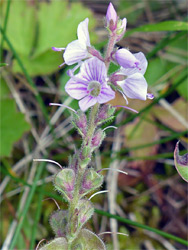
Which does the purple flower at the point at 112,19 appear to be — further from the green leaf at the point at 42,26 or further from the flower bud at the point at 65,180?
the green leaf at the point at 42,26

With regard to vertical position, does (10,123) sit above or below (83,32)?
below

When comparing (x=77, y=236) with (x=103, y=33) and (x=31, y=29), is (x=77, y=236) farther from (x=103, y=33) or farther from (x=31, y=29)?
(x=103, y=33)

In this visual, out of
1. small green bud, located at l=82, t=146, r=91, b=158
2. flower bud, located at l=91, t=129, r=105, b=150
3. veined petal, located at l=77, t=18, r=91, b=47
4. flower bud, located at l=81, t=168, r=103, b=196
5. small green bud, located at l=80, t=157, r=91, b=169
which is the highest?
veined petal, located at l=77, t=18, r=91, b=47

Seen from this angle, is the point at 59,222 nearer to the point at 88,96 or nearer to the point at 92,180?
the point at 92,180

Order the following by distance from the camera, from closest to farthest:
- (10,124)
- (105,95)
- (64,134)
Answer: (105,95) → (10,124) → (64,134)

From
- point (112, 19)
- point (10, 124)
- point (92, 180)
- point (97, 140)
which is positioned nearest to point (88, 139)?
point (97, 140)

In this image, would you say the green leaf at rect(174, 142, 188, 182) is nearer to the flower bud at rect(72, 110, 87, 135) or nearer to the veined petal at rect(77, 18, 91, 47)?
the flower bud at rect(72, 110, 87, 135)

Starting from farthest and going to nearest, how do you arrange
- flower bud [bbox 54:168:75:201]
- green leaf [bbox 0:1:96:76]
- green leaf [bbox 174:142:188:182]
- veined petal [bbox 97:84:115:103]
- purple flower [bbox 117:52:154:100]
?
green leaf [bbox 0:1:96:76], green leaf [bbox 174:142:188:182], flower bud [bbox 54:168:75:201], purple flower [bbox 117:52:154:100], veined petal [bbox 97:84:115:103]

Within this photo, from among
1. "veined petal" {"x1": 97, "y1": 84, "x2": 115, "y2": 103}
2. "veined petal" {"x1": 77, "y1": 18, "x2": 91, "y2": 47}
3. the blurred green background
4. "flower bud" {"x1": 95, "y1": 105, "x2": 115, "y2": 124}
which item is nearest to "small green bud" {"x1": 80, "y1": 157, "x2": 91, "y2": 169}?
"flower bud" {"x1": 95, "y1": 105, "x2": 115, "y2": 124}
